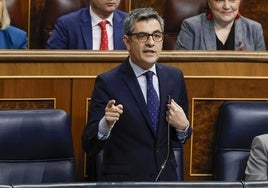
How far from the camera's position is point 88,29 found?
1766mm

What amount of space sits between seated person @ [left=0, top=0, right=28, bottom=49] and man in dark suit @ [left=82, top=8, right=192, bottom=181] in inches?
16.6

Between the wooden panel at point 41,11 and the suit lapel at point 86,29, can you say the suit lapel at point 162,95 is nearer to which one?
the suit lapel at point 86,29

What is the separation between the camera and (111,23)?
1795 mm

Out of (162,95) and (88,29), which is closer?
(162,95)

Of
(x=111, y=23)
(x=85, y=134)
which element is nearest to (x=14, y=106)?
(x=85, y=134)

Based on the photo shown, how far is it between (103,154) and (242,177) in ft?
0.92

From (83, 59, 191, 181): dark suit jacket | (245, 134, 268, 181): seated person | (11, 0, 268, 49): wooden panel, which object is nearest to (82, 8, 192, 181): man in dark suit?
(83, 59, 191, 181): dark suit jacket

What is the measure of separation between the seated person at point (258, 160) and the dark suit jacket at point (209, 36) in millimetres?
363

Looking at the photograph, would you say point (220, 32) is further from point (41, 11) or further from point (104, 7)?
point (41, 11)

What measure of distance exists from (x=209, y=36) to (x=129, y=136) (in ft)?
1.55

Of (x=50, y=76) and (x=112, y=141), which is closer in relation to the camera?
(x=112, y=141)

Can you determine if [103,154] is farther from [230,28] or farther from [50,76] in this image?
[230,28]

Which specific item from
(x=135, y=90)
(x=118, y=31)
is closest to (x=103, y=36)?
(x=118, y=31)

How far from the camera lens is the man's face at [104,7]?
1782 mm
